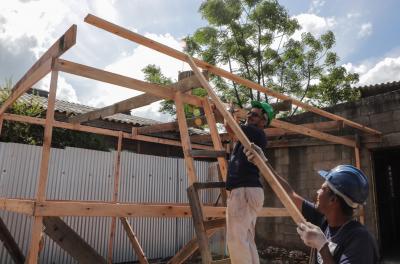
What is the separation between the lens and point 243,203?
110 inches

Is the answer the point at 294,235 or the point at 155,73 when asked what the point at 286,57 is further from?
the point at 294,235

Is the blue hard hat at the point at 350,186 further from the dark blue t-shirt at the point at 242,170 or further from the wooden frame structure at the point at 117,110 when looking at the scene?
the dark blue t-shirt at the point at 242,170

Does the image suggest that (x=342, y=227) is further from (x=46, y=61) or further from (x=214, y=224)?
(x=46, y=61)

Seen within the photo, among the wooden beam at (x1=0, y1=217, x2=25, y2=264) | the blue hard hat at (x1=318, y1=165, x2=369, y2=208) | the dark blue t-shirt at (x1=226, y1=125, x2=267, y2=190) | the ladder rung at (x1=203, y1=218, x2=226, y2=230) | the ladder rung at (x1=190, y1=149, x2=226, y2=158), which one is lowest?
the wooden beam at (x1=0, y1=217, x2=25, y2=264)

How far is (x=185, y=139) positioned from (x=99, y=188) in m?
4.17

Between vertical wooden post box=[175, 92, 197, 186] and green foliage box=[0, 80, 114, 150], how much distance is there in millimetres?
4702

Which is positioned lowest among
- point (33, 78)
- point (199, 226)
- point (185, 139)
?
point (199, 226)

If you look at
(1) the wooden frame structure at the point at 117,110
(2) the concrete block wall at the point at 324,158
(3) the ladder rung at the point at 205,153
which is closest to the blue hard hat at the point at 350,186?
(1) the wooden frame structure at the point at 117,110

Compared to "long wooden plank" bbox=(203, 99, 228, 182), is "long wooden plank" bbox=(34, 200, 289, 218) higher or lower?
lower

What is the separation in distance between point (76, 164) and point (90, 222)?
1.21 meters

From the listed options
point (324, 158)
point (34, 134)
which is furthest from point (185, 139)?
point (34, 134)

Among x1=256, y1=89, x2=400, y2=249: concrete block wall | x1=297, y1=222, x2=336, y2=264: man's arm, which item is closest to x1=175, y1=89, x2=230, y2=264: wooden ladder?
x1=297, y1=222, x2=336, y2=264: man's arm

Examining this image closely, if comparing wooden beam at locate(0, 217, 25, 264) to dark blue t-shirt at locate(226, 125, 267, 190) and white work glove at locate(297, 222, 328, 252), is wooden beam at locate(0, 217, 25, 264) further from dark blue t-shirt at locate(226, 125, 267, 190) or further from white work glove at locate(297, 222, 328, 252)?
white work glove at locate(297, 222, 328, 252)

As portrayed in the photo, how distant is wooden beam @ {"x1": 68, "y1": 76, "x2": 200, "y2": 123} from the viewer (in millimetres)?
3613
